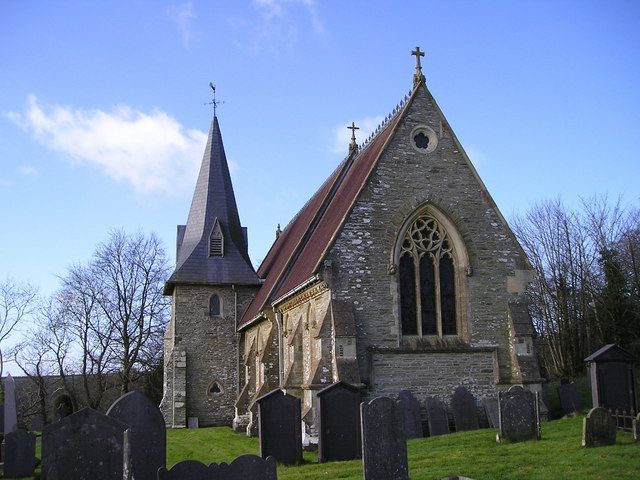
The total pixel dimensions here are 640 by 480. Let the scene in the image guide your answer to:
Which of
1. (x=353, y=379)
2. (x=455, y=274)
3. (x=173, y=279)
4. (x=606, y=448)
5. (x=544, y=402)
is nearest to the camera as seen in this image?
(x=606, y=448)

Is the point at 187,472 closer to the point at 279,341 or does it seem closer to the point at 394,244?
the point at 394,244

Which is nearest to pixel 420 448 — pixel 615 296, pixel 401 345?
pixel 401 345

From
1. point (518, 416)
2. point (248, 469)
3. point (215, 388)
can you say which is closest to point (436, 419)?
point (518, 416)

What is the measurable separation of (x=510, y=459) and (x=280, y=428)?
4.30 meters

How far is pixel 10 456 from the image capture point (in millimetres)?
14984

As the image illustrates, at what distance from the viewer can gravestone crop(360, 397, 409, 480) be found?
10.4 m

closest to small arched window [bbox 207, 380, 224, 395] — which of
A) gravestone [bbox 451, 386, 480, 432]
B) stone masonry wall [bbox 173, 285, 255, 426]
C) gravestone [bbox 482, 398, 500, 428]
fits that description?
stone masonry wall [bbox 173, 285, 255, 426]

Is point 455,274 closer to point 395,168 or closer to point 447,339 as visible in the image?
point 447,339

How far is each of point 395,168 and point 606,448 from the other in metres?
9.54

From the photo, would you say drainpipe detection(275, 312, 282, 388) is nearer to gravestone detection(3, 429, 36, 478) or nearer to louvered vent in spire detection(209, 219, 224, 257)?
louvered vent in spire detection(209, 219, 224, 257)

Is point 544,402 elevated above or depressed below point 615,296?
below

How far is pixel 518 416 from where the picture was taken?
1346 cm

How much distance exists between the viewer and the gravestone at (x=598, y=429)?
12.1m

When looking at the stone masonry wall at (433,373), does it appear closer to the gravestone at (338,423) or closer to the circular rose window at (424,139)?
the gravestone at (338,423)
